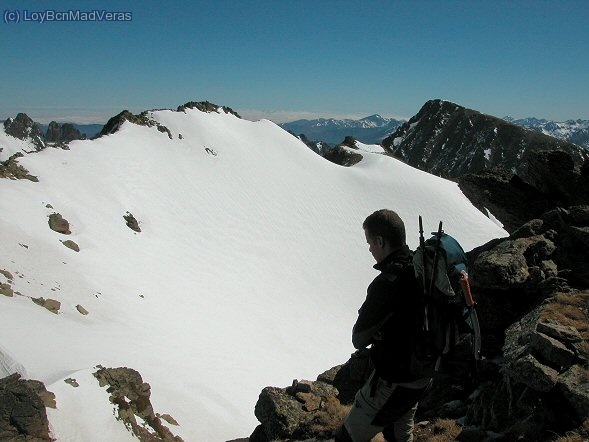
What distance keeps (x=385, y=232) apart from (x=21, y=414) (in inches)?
362

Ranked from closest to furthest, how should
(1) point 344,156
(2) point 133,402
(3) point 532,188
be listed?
(2) point 133,402
(3) point 532,188
(1) point 344,156

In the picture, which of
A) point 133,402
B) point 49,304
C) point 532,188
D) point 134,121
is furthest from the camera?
point 134,121

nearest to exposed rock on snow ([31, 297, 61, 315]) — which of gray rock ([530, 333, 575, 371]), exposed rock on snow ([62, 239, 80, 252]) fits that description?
exposed rock on snow ([62, 239, 80, 252])

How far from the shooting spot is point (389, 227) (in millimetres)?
5062

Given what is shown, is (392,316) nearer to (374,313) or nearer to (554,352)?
(374,313)

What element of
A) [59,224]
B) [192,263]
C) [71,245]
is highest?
[59,224]

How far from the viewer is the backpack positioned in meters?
4.70

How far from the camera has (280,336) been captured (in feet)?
73.4

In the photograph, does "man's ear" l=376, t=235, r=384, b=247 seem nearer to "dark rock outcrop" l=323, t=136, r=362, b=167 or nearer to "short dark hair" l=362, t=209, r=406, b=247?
"short dark hair" l=362, t=209, r=406, b=247

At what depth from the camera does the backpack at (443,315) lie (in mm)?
4695

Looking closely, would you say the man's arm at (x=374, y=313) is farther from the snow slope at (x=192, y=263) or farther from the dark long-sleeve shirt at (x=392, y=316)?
the snow slope at (x=192, y=263)

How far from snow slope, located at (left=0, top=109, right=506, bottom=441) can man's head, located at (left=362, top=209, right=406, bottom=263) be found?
914cm

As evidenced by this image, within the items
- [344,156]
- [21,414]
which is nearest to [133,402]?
[21,414]

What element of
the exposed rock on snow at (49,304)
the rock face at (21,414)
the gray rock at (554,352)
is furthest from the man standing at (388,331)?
the exposed rock on snow at (49,304)
